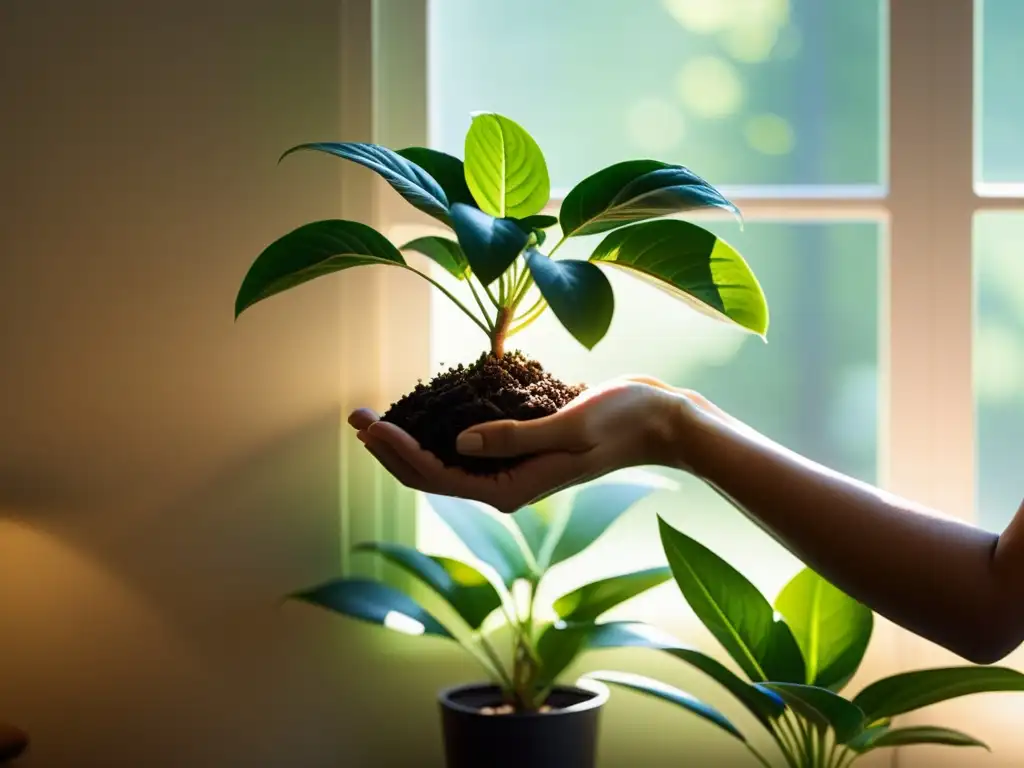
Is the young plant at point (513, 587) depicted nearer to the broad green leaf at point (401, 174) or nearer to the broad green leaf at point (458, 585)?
the broad green leaf at point (458, 585)

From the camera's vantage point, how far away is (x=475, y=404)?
0.94m

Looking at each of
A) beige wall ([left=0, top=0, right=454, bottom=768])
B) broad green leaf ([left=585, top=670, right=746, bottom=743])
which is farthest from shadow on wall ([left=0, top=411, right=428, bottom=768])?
broad green leaf ([left=585, top=670, right=746, bottom=743])

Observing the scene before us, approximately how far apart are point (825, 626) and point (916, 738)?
0.17m

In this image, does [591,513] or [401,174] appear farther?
[591,513]

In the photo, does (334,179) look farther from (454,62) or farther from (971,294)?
(971,294)

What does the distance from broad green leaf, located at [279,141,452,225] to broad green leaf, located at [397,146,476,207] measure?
7 centimetres

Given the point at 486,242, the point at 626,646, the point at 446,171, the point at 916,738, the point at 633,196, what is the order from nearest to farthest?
the point at 486,242 → the point at 633,196 → the point at 446,171 → the point at 916,738 → the point at 626,646

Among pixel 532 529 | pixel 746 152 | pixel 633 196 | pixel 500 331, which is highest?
pixel 746 152

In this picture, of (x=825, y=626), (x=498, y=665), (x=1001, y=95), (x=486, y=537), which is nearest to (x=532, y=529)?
(x=486, y=537)

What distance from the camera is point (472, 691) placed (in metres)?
1.47

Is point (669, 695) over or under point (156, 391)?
under

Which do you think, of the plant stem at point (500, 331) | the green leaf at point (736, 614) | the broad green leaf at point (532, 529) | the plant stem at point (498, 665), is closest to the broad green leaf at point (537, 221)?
the plant stem at point (500, 331)

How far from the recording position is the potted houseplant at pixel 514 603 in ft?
4.41

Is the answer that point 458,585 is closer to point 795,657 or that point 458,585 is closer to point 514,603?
point 514,603
